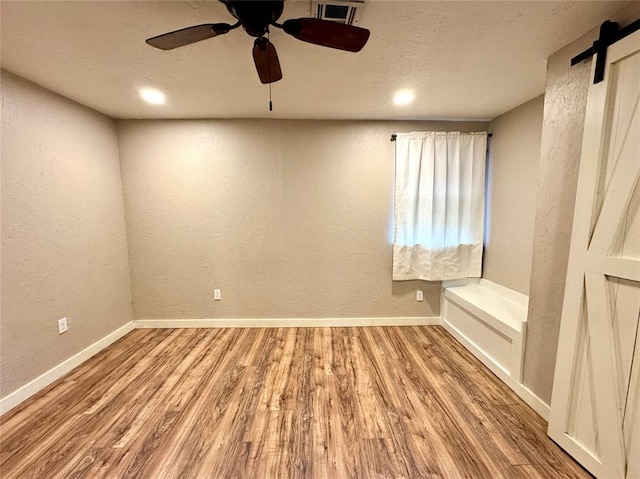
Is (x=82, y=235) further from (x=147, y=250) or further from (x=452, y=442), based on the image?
(x=452, y=442)

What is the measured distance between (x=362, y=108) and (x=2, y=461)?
3.49m

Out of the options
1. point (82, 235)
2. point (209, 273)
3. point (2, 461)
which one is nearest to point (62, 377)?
point (2, 461)

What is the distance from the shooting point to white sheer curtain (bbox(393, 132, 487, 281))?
9.32ft

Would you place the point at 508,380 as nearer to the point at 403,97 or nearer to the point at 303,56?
the point at 403,97

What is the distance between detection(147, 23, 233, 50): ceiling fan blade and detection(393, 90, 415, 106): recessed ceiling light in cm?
154

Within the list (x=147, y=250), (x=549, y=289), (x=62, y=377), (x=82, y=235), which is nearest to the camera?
(x=549, y=289)

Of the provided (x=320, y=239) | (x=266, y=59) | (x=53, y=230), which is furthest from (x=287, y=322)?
(x=266, y=59)

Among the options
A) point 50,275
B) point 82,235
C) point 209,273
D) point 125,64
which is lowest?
point 209,273

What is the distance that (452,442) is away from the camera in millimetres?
1514

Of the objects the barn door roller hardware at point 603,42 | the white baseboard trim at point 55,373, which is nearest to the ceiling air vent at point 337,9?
the barn door roller hardware at point 603,42

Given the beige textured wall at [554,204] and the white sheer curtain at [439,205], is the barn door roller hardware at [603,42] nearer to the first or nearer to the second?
the beige textured wall at [554,204]

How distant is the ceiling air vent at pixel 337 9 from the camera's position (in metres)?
1.23

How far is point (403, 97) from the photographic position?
89.3 inches

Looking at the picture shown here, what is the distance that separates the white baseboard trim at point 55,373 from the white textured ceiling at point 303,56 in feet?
7.40
